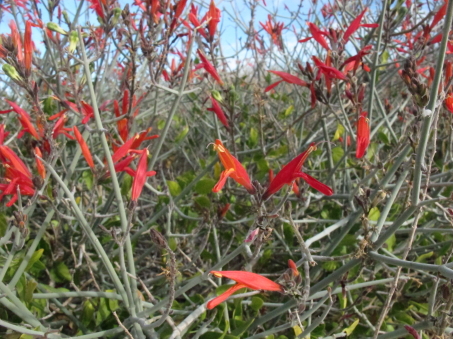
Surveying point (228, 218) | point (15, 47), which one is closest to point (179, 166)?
point (228, 218)

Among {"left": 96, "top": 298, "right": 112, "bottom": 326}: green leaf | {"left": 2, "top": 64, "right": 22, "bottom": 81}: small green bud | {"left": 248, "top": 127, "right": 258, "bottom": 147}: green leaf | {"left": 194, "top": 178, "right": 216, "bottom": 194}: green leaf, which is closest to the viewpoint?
{"left": 2, "top": 64, "right": 22, "bottom": 81}: small green bud

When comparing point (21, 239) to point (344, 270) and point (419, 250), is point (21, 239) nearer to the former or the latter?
point (344, 270)

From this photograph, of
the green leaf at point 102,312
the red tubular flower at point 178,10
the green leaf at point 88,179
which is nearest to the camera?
the green leaf at point 102,312

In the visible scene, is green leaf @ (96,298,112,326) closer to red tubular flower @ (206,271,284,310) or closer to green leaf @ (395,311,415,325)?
red tubular flower @ (206,271,284,310)

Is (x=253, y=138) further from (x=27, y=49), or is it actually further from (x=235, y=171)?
(x=235, y=171)

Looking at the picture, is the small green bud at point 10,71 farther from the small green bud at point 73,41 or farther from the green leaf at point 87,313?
the green leaf at point 87,313

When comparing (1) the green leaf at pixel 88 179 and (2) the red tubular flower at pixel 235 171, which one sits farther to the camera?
(1) the green leaf at pixel 88 179

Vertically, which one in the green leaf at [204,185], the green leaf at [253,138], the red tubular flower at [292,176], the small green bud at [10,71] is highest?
the small green bud at [10,71]

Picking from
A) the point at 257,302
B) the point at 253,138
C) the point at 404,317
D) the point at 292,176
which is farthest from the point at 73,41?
the point at 404,317

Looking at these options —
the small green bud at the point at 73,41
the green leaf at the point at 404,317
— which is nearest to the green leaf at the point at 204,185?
the small green bud at the point at 73,41

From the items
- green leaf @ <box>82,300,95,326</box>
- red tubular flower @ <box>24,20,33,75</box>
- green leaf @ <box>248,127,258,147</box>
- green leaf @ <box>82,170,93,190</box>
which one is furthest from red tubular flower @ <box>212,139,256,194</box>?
green leaf @ <box>248,127,258,147</box>

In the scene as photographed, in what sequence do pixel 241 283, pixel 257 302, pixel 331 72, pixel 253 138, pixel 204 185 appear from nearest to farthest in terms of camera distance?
pixel 241 283
pixel 257 302
pixel 331 72
pixel 204 185
pixel 253 138

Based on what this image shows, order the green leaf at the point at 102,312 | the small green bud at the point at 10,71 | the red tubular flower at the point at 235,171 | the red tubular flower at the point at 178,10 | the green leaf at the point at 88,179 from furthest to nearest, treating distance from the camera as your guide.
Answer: the green leaf at the point at 88,179 → the red tubular flower at the point at 178,10 → the green leaf at the point at 102,312 → the small green bud at the point at 10,71 → the red tubular flower at the point at 235,171

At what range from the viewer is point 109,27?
2.00 metres
